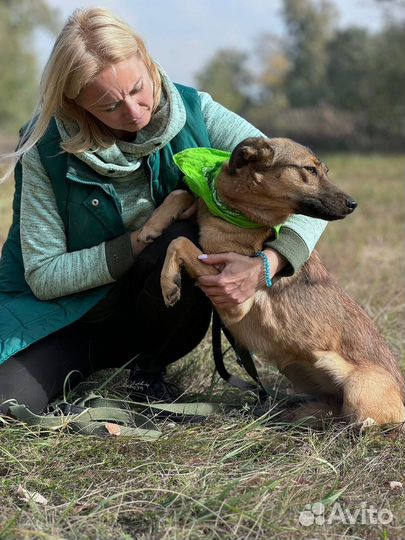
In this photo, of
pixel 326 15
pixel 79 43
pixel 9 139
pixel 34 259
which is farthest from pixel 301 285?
pixel 326 15

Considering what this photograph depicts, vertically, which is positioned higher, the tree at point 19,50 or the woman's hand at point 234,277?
the tree at point 19,50

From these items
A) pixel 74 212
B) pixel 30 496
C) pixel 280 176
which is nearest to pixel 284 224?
pixel 280 176

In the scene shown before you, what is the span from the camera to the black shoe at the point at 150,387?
10.8 feet

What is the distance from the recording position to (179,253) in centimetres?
296

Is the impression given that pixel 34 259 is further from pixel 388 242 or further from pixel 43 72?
pixel 388 242

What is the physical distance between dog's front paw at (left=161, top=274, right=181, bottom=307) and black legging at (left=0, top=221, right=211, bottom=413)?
104 millimetres

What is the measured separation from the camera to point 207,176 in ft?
9.90

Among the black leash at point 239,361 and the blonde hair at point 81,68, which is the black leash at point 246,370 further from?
the blonde hair at point 81,68

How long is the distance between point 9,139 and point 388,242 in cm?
2736

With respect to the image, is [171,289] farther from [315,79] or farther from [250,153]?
A: [315,79]

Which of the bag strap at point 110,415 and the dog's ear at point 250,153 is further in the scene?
the dog's ear at point 250,153

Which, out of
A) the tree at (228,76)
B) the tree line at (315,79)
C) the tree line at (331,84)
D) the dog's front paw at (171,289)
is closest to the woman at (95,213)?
the dog's front paw at (171,289)

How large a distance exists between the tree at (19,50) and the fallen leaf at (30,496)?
31351 mm

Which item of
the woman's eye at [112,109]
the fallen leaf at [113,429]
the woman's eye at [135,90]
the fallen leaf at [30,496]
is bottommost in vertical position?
the fallen leaf at [30,496]
